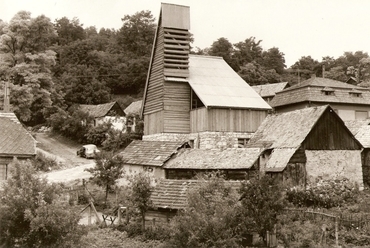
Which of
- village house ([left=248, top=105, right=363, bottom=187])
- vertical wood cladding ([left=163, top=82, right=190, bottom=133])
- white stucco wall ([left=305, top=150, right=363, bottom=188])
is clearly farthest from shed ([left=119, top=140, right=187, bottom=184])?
white stucco wall ([left=305, top=150, right=363, bottom=188])

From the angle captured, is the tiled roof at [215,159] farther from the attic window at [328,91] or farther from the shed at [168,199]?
the attic window at [328,91]

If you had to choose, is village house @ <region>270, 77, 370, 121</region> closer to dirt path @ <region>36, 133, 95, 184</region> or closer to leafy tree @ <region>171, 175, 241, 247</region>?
dirt path @ <region>36, 133, 95, 184</region>

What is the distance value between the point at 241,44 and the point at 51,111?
5099 cm

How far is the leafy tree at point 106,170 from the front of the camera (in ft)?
94.4

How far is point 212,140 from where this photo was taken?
36.6 metres

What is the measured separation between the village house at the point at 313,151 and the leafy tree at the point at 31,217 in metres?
14.6

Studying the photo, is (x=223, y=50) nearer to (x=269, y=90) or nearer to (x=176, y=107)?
(x=269, y=90)

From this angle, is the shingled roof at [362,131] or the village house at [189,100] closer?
the shingled roof at [362,131]

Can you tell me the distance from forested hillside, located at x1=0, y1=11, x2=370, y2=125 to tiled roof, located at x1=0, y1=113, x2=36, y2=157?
17120 mm

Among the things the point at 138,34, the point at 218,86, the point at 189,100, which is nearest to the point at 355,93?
the point at 218,86

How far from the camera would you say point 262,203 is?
1897 centimetres

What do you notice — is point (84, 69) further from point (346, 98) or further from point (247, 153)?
point (247, 153)

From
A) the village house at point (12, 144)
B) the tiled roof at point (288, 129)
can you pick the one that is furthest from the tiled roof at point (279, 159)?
the village house at point (12, 144)

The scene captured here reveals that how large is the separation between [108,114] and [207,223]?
43968 millimetres
